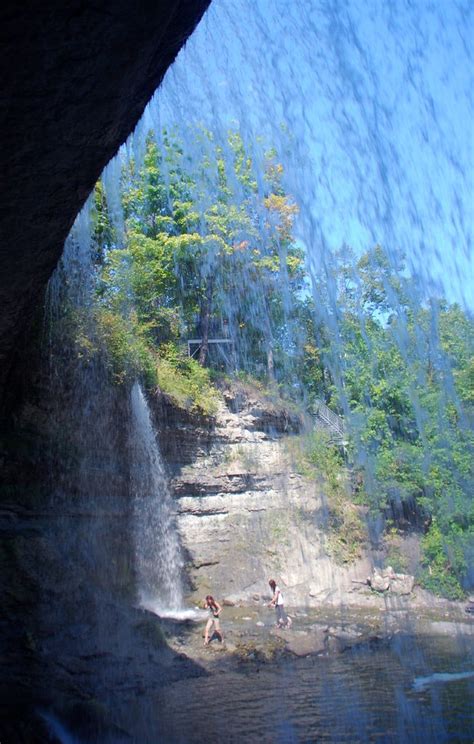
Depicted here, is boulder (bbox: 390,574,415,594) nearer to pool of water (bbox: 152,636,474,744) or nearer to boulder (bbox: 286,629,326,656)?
boulder (bbox: 286,629,326,656)

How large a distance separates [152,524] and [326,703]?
8.29 metres

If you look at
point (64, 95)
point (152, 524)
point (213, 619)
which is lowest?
point (213, 619)

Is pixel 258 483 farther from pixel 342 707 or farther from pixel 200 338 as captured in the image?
pixel 342 707

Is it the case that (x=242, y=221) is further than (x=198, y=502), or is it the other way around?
(x=242, y=221)

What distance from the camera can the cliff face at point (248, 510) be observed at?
681 inches

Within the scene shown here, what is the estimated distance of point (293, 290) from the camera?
22672mm

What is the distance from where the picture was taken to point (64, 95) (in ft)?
13.3

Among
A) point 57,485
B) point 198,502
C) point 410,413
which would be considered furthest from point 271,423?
point 57,485

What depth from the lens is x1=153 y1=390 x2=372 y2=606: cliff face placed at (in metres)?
17.3

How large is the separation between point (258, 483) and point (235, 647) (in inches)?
284

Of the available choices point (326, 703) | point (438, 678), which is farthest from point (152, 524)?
point (326, 703)

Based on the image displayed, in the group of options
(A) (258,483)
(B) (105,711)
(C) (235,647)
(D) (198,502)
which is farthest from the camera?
(A) (258,483)

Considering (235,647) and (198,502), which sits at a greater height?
(198,502)

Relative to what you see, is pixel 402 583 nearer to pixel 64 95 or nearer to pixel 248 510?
pixel 248 510
